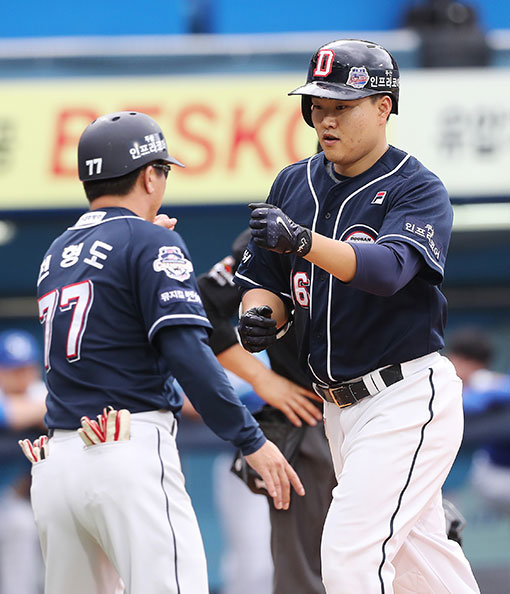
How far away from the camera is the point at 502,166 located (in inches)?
309

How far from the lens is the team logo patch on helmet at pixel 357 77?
3.08 meters

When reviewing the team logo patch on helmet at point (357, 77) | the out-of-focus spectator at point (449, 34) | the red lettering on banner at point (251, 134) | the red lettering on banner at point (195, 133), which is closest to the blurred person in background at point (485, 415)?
the red lettering on banner at point (251, 134)

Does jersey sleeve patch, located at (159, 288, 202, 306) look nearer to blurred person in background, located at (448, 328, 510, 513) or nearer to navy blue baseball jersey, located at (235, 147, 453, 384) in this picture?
navy blue baseball jersey, located at (235, 147, 453, 384)

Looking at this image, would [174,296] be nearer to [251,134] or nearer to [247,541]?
[247,541]

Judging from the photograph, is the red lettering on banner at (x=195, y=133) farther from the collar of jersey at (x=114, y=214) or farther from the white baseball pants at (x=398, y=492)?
the white baseball pants at (x=398, y=492)

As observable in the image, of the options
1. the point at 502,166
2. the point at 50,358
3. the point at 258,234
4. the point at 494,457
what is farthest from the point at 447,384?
the point at 502,166

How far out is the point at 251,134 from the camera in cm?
777

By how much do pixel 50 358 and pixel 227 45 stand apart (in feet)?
17.3

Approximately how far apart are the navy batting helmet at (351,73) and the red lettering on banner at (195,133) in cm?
460

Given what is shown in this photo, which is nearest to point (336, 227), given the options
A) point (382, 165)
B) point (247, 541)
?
point (382, 165)

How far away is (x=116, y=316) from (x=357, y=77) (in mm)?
922

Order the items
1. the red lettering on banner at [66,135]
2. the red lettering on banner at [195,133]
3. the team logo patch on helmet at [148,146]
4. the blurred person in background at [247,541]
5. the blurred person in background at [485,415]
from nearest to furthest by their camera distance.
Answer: the team logo patch on helmet at [148,146] → the blurred person in background at [247,541] → the blurred person in background at [485,415] → the red lettering on banner at [66,135] → the red lettering on banner at [195,133]

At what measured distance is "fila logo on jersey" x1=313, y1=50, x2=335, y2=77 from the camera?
3.12m

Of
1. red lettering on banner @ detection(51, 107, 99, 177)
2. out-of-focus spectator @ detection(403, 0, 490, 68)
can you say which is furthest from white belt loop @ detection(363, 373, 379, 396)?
out-of-focus spectator @ detection(403, 0, 490, 68)
